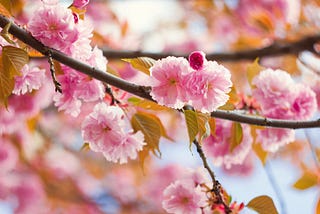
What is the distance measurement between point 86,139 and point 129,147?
0.09 meters

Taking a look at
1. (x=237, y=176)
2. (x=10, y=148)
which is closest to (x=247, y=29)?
(x=237, y=176)

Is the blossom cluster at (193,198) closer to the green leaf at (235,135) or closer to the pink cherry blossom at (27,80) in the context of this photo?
the green leaf at (235,135)

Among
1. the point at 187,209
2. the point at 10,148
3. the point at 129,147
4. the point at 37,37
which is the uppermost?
the point at 10,148

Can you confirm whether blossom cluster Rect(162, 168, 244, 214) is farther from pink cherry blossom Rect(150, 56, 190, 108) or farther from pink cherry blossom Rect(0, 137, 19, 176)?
pink cherry blossom Rect(0, 137, 19, 176)

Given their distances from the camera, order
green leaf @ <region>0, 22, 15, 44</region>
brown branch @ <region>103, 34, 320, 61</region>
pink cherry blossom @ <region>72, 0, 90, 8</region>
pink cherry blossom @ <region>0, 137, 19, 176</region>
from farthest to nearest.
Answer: pink cherry blossom @ <region>0, 137, 19, 176</region>
brown branch @ <region>103, 34, 320, 61</region>
pink cherry blossom @ <region>72, 0, 90, 8</region>
green leaf @ <region>0, 22, 15, 44</region>

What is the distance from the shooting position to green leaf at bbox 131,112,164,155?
45.3 inches

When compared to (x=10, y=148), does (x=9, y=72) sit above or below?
below

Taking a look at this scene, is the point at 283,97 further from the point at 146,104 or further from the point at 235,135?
the point at 146,104

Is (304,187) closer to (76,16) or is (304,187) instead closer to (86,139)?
(86,139)

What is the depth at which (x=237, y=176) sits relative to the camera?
2.91 metres

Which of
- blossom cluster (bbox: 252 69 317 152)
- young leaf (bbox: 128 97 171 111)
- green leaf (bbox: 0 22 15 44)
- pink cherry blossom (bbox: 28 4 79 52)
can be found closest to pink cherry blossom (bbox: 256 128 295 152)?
blossom cluster (bbox: 252 69 317 152)

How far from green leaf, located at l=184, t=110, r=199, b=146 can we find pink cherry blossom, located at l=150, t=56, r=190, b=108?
3 cm

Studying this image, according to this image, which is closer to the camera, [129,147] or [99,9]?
[129,147]

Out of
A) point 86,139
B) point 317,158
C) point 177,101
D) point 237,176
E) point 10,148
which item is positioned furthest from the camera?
point 237,176
